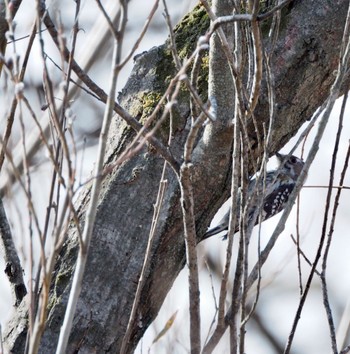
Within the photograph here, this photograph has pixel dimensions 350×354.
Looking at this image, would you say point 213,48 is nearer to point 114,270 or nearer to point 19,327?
point 114,270

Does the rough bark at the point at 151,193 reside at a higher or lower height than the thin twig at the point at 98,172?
higher

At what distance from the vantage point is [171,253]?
293 cm

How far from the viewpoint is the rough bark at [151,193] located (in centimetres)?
278

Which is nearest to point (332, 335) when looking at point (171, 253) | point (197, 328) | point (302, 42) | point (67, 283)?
point (197, 328)

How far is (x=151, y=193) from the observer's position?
2.89 metres

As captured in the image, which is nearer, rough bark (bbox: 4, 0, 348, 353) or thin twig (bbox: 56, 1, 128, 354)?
thin twig (bbox: 56, 1, 128, 354)

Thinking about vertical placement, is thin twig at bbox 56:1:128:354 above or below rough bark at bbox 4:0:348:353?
below

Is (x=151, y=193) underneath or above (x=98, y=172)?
above

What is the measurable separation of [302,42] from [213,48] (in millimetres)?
627

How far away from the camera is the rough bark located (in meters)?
2.78

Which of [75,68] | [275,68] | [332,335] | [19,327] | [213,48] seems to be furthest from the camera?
[275,68]

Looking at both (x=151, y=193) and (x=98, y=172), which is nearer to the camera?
Result: (x=98, y=172)

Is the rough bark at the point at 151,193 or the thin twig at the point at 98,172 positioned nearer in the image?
the thin twig at the point at 98,172

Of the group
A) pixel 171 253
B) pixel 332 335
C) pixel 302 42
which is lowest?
pixel 332 335
